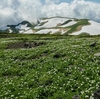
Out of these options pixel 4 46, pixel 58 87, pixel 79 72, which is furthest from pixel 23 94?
pixel 4 46

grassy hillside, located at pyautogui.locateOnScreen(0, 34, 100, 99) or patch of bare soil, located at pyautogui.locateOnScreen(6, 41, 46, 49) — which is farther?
patch of bare soil, located at pyautogui.locateOnScreen(6, 41, 46, 49)

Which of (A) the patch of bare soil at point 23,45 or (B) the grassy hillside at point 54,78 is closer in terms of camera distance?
(B) the grassy hillside at point 54,78

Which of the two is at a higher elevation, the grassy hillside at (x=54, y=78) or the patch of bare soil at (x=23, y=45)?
the patch of bare soil at (x=23, y=45)

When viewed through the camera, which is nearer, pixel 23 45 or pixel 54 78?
pixel 54 78

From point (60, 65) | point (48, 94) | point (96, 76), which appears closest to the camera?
point (48, 94)

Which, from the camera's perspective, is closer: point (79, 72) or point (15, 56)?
point (79, 72)

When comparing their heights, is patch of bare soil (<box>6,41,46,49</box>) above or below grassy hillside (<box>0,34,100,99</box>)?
above

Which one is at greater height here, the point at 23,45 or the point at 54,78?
the point at 23,45

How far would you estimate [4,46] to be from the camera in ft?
169

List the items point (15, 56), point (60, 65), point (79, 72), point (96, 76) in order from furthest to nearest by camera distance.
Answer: point (15, 56)
point (60, 65)
point (79, 72)
point (96, 76)

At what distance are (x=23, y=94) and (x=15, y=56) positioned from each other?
52.5 feet

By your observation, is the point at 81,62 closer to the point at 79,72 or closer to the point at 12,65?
the point at 79,72

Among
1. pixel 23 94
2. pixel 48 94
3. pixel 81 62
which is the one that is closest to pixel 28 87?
pixel 23 94

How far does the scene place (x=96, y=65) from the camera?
23.6 metres
